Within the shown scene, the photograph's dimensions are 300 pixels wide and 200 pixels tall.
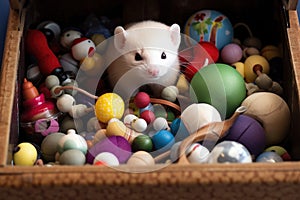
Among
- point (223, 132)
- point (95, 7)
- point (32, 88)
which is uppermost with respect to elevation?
point (95, 7)

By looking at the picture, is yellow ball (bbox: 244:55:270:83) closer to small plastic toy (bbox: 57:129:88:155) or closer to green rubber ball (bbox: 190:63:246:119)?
green rubber ball (bbox: 190:63:246:119)

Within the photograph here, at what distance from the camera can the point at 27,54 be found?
1.37 metres

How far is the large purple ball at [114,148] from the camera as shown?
112cm

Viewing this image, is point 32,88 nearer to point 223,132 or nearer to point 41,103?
point 41,103

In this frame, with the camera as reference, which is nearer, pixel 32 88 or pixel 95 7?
pixel 32 88

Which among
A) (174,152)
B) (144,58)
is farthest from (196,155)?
(144,58)

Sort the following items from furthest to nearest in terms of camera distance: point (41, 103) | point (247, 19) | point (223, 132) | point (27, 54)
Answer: point (247, 19) < point (27, 54) < point (41, 103) < point (223, 132)

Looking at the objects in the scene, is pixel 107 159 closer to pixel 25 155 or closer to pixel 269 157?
pixel 25 155

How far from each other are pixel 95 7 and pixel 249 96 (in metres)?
0.47

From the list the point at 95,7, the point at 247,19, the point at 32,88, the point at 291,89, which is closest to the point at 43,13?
the point at 95,7

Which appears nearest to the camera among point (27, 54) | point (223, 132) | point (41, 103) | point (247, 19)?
point (223, 132)

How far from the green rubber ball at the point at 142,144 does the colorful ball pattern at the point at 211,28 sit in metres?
0.34

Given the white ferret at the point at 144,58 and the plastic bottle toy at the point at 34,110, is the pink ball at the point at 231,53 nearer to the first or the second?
the white ferret at the point at 144,58

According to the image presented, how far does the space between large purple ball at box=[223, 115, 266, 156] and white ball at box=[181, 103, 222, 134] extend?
38mm
